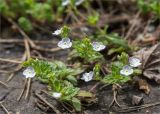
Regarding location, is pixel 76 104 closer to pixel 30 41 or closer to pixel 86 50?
pixel 86 50

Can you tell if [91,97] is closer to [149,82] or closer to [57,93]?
[57,93]

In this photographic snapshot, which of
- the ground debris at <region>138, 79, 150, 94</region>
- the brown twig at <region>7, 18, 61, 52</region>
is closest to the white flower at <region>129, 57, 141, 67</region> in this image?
the ground debris at <region>138, 79, 150, 94</region>

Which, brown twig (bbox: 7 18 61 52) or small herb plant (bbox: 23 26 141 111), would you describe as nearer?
small herb plant (bbox: 23 26 141 111)

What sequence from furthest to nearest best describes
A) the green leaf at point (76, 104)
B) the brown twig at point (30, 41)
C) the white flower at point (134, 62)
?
the brown twig at point (30, 41)
the white flower at point (134, 62)
the green leaf at point (76, 104)

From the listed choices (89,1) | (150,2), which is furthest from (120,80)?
(89,1)

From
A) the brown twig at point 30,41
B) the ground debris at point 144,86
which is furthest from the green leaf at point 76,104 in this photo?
the brown twig at point 30,41

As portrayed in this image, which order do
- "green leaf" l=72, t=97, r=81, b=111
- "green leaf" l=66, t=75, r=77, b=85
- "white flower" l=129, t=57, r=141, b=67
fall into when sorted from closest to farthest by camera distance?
"green leaf" l=72, t=97, r=81, b=111
"white flower" l=129, t=57, r=141, b=67
"green leaf" l=66, t=75, r=77, b=85

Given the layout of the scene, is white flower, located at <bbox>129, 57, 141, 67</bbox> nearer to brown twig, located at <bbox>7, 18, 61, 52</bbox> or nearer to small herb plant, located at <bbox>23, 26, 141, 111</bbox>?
small herb plant, located at <bbox>23, 26, 141, 111</bbox>

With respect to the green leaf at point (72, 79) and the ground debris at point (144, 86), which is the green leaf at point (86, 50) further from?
the ground debris at point (144, 86)
